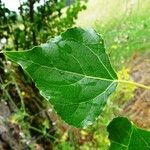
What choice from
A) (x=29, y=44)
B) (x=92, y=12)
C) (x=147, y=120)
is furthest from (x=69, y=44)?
(x=92, y=12)

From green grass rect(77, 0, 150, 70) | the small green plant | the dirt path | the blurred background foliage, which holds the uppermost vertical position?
the small green plant

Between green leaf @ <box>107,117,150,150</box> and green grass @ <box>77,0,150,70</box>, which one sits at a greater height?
green leaf @ <box>107,117,150,150</box>

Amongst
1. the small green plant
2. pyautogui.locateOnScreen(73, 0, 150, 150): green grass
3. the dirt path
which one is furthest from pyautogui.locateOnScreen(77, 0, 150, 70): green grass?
the small green plant

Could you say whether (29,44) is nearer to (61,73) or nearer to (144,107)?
(144,107)

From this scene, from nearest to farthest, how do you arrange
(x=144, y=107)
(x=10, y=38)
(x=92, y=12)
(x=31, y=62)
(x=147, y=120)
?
(x=31, y=62), (x=10, y=38), (x=147, y=120), (x=144, y=107), (x=92, y=12)

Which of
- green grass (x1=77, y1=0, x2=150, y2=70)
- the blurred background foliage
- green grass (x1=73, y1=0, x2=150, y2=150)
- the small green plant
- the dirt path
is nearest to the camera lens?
the small green plant

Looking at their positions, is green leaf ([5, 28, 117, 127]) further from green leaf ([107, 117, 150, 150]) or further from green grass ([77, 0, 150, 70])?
green grass ([77, 0, 150, 70])

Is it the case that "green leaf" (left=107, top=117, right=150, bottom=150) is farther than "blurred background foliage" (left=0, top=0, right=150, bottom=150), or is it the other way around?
"blurred background foliage" (left=0, top=0, right=150, bottom=150)
